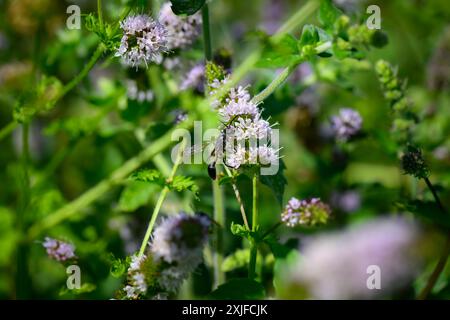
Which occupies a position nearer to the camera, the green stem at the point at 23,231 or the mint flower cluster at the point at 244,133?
the mint flower cluster at the point at 244,133

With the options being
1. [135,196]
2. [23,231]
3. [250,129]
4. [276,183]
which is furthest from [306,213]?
[23,231]

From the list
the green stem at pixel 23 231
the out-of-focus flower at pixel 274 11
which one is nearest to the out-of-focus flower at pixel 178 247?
the green stem at pixel 23 231

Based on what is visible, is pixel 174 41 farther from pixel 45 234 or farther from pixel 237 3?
pixel 237 3

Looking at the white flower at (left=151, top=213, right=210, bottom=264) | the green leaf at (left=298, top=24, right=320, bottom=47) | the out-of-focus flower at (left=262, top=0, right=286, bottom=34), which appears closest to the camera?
the white flower at (left=151, top=213, right=210, bottom=264)

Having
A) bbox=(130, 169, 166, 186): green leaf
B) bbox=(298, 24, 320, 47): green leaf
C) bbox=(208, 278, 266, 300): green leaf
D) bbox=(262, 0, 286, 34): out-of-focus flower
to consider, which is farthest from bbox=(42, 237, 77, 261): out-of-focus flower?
bbox=(262, 0, 286, 34): out-of-focus flower

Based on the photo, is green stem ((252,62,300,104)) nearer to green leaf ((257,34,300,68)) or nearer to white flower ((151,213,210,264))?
green leaf ((257,34,300,68))

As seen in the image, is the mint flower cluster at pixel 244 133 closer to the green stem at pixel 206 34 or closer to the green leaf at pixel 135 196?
the green stem at pixel 206 34

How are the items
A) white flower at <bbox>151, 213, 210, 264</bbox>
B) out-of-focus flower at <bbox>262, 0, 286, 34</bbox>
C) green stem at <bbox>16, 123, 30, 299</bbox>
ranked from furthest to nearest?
out-of-focus flower at <bbox>262, 0, 286, 34</bbox> < green stem at <bbox>16, 123, 30, 299</bbox> < white flower at <bbox>151, 213, 210, 264</bbox>
